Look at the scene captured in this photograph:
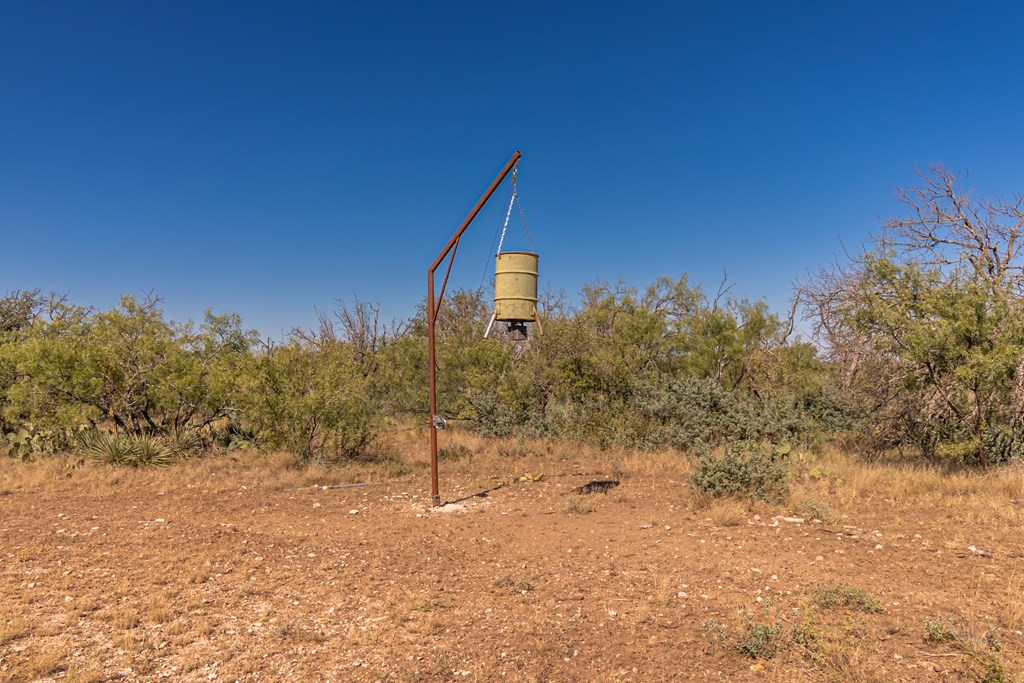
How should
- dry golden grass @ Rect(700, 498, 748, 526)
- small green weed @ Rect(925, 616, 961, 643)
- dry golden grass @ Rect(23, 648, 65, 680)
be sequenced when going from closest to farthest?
dry golden grass @ Rect(23, 648, 65, 680), small green weed @ Rect(925, 616, 961, 643), dry golden grass @ Rect(700, 498, 748, 526)

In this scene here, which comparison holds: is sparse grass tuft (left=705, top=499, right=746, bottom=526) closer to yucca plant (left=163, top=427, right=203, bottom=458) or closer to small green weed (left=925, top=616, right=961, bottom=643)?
small green weed (left=925, top=616, right=961, bottom=643)

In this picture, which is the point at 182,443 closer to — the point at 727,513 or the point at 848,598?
the point at 727,513

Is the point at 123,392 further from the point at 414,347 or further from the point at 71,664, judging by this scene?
the point at 71,664

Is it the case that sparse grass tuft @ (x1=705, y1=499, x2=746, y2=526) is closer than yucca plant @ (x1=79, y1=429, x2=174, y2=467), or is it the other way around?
sparse grass tuft @ (x1=705, y1=499, x2=746, y2=526)

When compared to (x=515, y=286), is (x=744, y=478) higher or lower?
lower

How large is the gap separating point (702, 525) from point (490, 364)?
9.60 meters

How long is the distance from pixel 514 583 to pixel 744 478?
489 cm

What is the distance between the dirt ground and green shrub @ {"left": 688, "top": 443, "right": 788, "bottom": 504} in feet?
1.26

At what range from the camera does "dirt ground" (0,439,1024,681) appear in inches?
176

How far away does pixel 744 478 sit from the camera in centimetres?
923

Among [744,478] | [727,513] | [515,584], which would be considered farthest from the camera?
[744,478]

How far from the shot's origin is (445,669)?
14.5 feet

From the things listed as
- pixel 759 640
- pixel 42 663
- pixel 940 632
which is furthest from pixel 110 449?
pixel 940 632

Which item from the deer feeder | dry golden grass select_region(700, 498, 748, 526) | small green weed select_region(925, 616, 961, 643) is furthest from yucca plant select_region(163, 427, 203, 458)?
small green weed select_region(925, 616, 961, 643)
